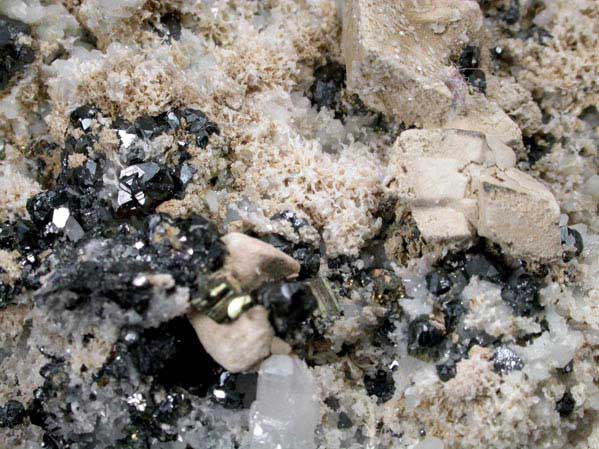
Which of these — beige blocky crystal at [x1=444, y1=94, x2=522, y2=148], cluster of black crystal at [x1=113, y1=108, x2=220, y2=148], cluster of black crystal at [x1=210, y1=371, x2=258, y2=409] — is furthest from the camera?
beige blocky crystal at [x1=444, y1=94, x2=522, y2=148]

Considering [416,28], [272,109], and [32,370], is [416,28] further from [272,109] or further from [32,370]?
[32,370]

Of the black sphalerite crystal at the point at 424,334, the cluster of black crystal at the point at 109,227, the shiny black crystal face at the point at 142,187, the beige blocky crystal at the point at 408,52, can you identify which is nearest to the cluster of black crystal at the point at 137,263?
the cluster of black crystal at the point at 109,227

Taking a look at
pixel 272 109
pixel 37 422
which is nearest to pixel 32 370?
pixel 37 422

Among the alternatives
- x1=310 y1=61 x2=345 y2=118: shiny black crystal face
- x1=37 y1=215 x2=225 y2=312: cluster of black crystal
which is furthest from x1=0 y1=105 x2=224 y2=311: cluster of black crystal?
x1=310 y1=61 x2=345 y2=118: shiny black crystal face

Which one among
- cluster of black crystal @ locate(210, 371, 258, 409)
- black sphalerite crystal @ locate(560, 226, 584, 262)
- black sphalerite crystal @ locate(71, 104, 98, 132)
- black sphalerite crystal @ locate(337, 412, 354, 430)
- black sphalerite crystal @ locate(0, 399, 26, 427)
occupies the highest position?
black sphalerite crystal @ locate(71, 104, 98, 132)

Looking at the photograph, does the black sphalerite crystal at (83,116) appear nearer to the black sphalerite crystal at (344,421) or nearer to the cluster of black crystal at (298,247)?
the cluster of black crystal at (298,247)

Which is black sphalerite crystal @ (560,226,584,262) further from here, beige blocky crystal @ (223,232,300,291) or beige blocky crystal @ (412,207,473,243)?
beige blocky crystal @ (223,232,300,291)

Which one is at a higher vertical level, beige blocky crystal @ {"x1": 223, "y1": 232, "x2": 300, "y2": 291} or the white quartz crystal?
beige blocky crystal @ {"x1": 223, "y1": 232, "x2": 300, "y2": 291}

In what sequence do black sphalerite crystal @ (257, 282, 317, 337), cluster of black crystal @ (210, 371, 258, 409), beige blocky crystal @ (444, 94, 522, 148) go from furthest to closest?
1. beige blocky crystal @ (444, 94, 522, 148)
2. cluster of black crystal @ (210, 371, 258, 409)
3. black sphalerite crystal @ (257, 282, 317, 337)
